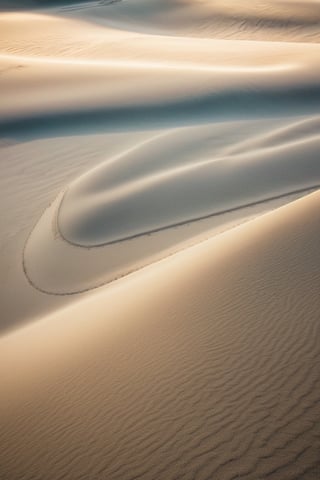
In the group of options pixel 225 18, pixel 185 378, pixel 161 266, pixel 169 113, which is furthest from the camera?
pixel 225 18

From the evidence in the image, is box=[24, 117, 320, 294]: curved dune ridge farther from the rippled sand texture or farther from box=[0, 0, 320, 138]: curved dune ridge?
box=[0, 0, 320, 138]: curved dune ridge

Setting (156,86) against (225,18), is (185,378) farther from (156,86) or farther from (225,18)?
(225,18)

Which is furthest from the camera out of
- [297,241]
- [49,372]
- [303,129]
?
[303,129]

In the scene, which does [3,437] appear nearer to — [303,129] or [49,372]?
[49,372]

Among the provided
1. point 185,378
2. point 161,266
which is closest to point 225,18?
point 161,266

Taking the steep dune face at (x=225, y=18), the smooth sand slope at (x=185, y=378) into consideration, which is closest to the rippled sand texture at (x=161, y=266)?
the smooth sand slope at (x=185, y=378)

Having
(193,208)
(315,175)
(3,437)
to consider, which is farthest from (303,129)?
(3,437)
